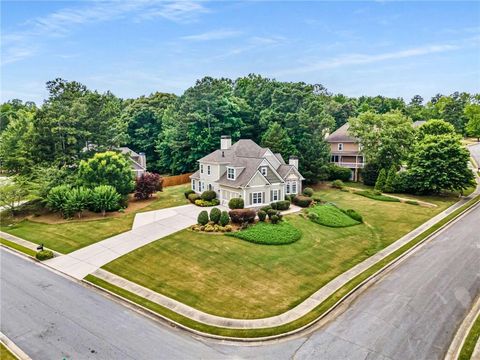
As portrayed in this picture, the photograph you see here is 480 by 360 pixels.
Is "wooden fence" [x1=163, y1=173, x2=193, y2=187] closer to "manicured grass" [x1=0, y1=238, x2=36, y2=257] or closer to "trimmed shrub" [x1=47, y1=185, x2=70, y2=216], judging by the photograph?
"trimmed shrub" [x1=47, y1=185, x2=70, y2=216]

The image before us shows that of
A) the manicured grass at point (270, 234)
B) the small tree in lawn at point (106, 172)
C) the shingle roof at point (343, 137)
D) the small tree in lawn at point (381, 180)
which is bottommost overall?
the manicured grass at point (270, 234)

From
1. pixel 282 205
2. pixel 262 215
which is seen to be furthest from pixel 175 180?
pixel 262 215

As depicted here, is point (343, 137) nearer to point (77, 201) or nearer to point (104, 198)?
point (104, 198)

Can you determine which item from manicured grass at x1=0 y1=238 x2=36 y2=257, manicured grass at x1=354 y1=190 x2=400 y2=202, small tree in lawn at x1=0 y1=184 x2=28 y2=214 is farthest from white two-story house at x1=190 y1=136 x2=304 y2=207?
manicured grass at x1=0 y1=238 x2=36 y2=257

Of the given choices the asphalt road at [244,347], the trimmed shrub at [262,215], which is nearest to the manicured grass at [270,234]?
the trimmed shrub at [262,215]

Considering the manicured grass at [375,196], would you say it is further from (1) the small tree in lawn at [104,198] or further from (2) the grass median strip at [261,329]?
(1) the small tree in lawn at [104,198]
